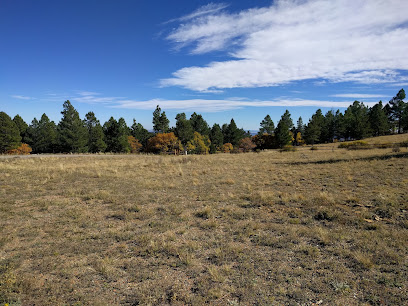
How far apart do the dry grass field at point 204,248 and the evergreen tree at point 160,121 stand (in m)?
64.1

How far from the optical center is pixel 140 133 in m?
86.2

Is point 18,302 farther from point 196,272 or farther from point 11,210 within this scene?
point 11,210

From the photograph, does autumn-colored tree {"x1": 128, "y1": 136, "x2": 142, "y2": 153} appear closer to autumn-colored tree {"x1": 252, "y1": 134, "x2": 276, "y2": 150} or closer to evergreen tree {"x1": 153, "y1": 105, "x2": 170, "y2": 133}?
evergreen tree {"x1": 153, "y1": 105, "x2": 170, "y2": 133}

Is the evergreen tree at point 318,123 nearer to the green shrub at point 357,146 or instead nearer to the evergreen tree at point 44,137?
the green shrub at point 357,146

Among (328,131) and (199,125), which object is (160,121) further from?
(328,131)

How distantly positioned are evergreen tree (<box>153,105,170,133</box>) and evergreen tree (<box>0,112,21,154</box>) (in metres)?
36.7

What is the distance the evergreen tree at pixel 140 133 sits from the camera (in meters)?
85.6

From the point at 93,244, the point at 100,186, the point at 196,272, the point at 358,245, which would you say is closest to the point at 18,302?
the point at 93,244

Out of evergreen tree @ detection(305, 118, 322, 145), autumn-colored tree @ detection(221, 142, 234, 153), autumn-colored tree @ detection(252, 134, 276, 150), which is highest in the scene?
evergreen tree @ detection(305, 118, 322, 145)

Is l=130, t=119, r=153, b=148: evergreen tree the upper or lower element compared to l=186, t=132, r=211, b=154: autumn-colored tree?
upper

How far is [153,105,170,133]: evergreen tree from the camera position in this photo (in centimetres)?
7406

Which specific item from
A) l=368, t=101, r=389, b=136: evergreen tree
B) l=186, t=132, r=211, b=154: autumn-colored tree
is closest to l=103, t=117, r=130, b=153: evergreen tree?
l=186, t=132, r=211, b=154: autumn-colored tree

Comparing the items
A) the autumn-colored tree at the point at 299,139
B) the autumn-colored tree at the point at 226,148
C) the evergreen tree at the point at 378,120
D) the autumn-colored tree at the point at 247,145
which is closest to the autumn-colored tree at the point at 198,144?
the autumn-colored tree at the point at 226,148

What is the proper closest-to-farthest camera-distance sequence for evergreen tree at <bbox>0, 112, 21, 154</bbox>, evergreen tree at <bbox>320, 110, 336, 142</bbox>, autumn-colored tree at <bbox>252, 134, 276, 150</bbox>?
evergreen tree at <bbox>0, 112, 21, 154</bbox> → autumn-colored tree at <bbox>252, 134, 276, 150</bbox> → evergreen tree at <bbox>320, 110, 336, 142</bbox>
